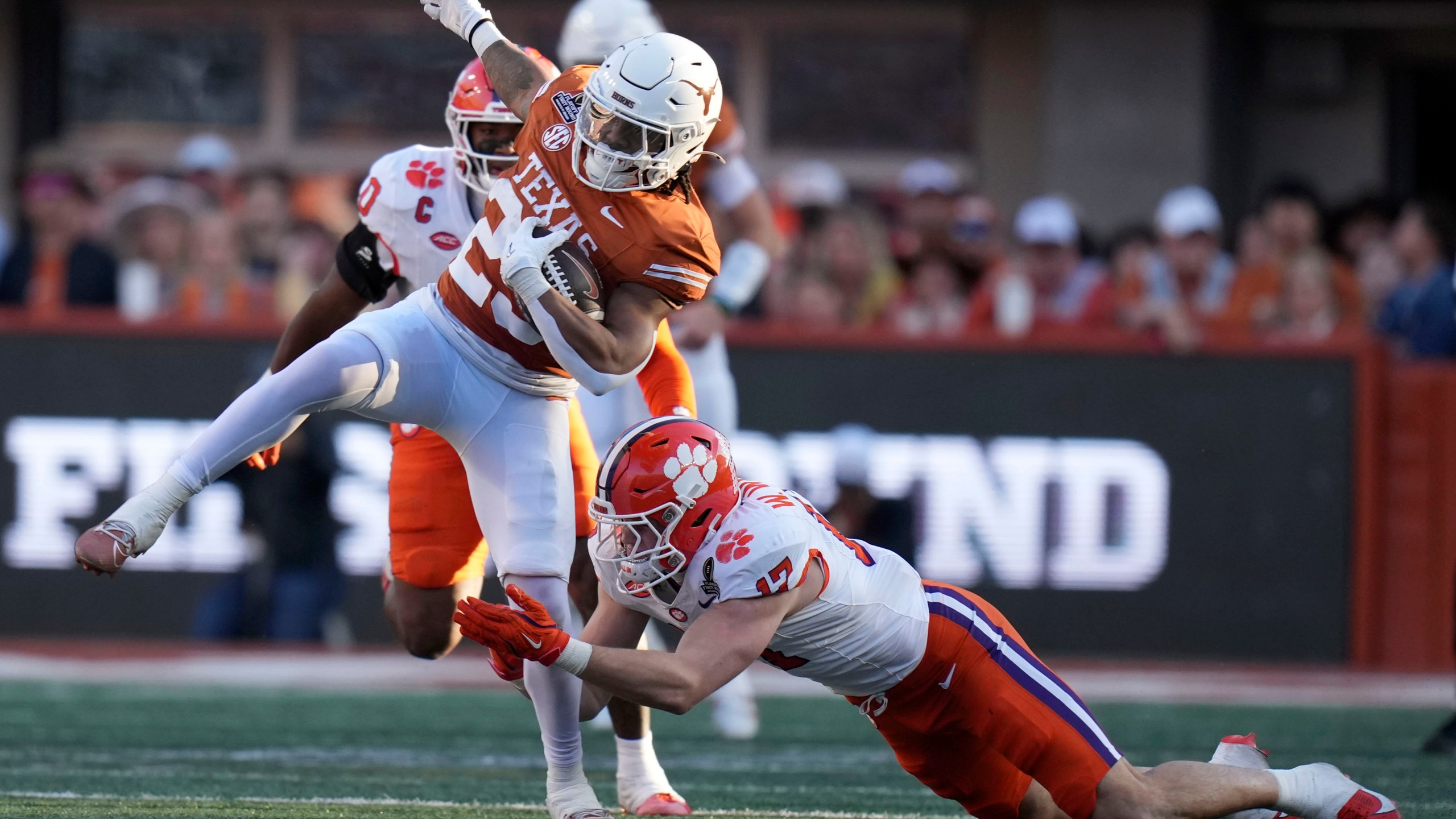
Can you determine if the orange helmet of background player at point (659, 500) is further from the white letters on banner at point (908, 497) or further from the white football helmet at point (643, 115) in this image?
the white letters on banner at point (908, 497)

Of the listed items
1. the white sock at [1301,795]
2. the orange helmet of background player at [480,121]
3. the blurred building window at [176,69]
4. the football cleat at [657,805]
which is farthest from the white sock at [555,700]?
the blurred building window at [176,69]

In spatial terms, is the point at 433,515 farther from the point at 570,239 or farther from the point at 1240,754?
the point at 1240,754

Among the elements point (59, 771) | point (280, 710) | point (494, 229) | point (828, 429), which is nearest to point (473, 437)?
point (494, 229)

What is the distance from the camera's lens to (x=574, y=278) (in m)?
3.98

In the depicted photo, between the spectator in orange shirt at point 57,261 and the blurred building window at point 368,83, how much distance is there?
3095 millimetres

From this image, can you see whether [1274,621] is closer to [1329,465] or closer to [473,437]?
[1329,465]

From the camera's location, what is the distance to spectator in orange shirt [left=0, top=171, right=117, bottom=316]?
8859 mm

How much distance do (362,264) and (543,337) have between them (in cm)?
91

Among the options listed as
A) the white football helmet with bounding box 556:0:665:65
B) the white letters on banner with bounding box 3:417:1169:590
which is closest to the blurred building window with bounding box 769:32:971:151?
the white letters on banner with bounding box 3:417:1169:590

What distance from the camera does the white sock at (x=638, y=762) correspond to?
14.6ft

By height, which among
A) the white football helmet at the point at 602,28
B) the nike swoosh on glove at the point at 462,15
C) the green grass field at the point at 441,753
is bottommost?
the green grass field at the point at 441,753

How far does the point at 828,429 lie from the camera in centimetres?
836

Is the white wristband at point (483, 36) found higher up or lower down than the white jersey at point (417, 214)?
higher up

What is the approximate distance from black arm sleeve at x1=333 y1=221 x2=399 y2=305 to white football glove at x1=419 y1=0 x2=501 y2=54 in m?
0.54
